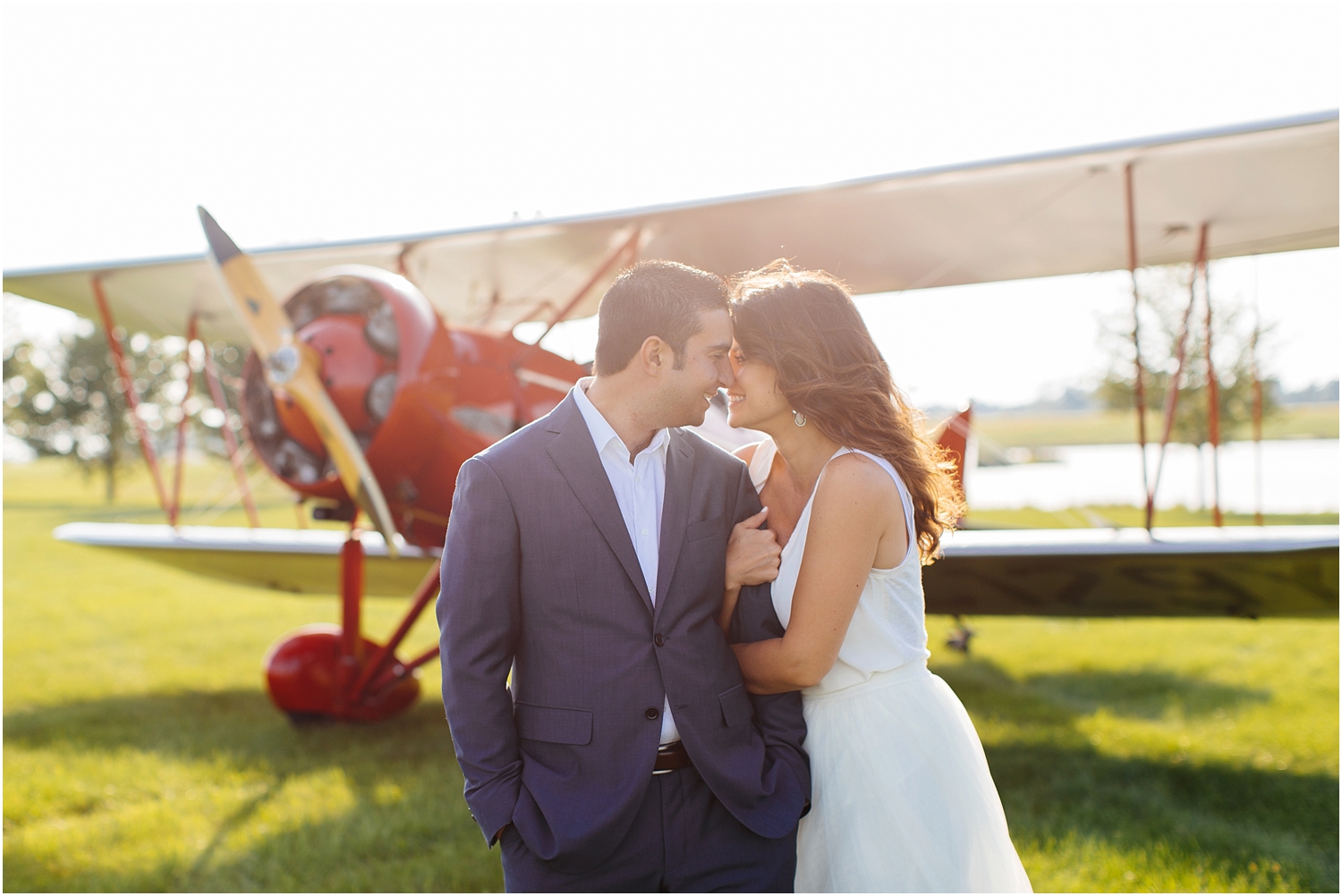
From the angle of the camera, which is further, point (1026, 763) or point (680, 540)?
point (1026, 763)

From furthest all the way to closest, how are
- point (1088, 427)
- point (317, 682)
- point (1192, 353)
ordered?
point (1088, 427) < point (1192, 353) < point (317, 682)

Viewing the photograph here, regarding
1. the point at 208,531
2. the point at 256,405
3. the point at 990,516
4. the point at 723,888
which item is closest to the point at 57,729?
the point at 208,531

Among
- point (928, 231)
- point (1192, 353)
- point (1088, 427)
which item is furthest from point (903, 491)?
point (1088, 427)

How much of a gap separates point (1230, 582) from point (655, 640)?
4466mm

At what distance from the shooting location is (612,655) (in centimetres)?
166

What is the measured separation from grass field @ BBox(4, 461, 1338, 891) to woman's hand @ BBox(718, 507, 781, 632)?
2254 millimetres

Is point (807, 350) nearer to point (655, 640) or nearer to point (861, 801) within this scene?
point (655, 640)

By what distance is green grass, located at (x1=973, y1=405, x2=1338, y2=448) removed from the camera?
3518 centimetres

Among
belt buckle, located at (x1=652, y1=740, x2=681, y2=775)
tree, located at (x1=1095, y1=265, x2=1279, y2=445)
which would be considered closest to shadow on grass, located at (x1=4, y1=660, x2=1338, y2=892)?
belt buckle, located at (x1=652, y1=740, x2=681, y2=775)

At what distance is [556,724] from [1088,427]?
59250 mm

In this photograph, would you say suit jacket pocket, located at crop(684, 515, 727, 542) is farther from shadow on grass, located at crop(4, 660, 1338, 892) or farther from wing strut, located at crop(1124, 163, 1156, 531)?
wing strut, located at crop(1124, 163, 1156, 531)

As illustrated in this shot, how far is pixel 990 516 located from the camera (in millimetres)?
16922

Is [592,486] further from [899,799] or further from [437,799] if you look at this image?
[437,799]

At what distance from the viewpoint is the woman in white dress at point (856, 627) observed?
1.80 metres
